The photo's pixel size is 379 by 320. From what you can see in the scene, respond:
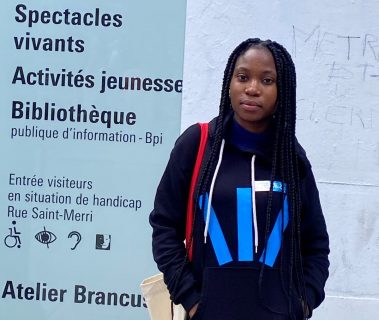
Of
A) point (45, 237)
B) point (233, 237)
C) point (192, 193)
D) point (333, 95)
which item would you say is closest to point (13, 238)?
point (45, 237)

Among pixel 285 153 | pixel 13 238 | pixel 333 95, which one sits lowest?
pixel 13 238

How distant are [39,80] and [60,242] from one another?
1.00 meters

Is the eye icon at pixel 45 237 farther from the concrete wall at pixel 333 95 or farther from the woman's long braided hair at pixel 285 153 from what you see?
the woman's long braided hair at pixel 285 153

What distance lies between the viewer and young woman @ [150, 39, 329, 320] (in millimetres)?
2873

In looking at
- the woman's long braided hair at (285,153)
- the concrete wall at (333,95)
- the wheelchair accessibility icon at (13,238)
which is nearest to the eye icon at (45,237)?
the wheelchair accessibility icon at (13,238)

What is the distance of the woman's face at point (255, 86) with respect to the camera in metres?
2.93

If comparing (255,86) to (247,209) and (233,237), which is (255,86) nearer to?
(247,209)

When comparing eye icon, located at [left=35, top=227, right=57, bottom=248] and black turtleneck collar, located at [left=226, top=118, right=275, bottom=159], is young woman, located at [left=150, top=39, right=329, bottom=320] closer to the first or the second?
black turtleneck collar, located at [left=226, top=118, right=275, bottom=159]

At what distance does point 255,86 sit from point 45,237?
2516 mm

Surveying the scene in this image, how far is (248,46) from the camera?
9.91ft

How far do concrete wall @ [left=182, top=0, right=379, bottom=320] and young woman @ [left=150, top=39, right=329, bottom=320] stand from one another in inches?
73.7

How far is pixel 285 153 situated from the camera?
2977mm

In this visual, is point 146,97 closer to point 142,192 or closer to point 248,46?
point 142,192

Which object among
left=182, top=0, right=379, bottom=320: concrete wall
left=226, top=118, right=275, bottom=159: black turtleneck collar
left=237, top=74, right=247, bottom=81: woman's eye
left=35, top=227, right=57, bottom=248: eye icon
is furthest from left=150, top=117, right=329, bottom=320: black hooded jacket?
left=35, top=227, right=57, bottom=248: eye icon
